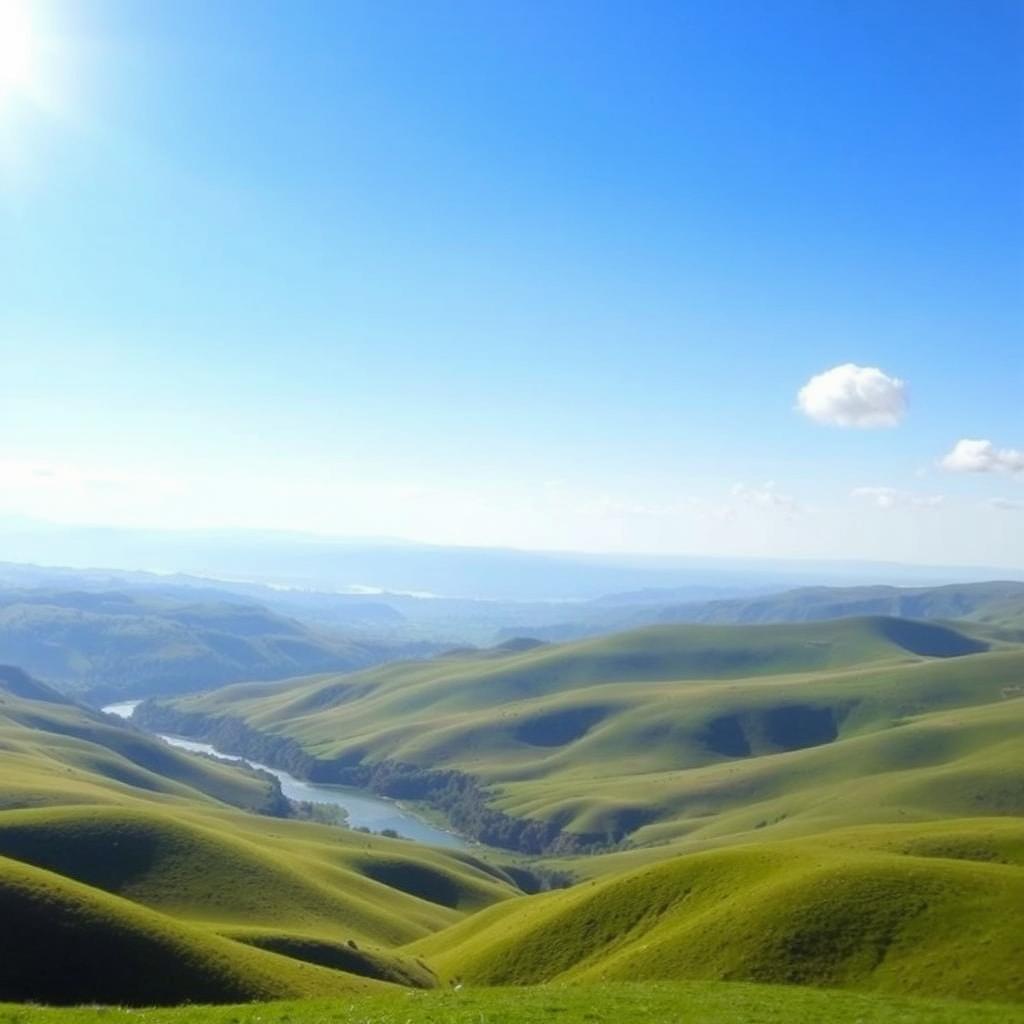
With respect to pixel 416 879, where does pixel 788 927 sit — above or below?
above

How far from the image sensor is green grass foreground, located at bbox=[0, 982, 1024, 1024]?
1231 inches

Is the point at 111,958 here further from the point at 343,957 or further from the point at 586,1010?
the point at 586,1010

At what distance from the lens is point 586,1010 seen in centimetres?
3472

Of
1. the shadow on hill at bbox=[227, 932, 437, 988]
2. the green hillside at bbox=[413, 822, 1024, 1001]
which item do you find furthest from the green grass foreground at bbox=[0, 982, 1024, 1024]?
the shadow on hill at bbox=[227, 932, 437, 988]

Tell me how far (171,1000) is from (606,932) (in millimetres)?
28797

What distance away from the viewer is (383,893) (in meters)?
110

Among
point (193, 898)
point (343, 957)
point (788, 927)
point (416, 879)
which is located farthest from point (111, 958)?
point (416, 879)

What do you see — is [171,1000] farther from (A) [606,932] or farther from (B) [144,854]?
(B) [144,854]

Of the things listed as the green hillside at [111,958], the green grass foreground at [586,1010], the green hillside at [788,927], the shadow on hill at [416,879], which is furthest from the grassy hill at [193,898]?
the green grass foreground at [586,1010]

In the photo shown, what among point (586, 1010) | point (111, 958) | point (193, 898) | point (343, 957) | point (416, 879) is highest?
point (586, 1010)

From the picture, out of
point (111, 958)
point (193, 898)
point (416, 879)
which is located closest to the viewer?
point (111, 958)

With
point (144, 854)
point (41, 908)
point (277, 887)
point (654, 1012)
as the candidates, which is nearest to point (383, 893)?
point (277, 887)

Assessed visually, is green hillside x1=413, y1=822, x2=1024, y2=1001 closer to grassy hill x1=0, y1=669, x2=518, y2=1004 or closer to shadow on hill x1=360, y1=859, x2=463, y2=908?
grassy hill x1=0, y1=669, x2=518, y2=1004

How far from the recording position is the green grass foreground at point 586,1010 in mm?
31266
